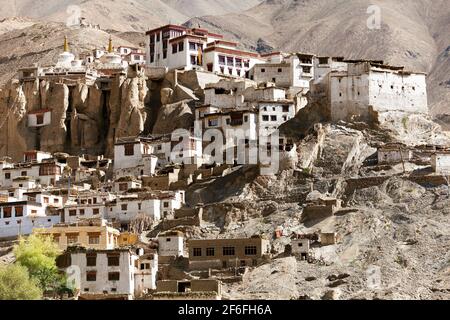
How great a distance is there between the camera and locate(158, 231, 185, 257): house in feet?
225

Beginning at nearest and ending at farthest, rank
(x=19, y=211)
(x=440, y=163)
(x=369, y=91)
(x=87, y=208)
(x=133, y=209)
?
(x=19, y=211) < (x=133, y=209) < (x=87, y=208) < (x=440, y=163) < (x=369, y=91)

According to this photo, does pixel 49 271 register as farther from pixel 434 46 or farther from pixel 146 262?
pixel 434 46

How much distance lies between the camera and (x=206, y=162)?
81000 millimetres

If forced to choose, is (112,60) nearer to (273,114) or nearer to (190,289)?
(273,114)

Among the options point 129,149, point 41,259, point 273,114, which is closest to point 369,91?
point 273,114

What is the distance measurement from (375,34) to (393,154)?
3724 inches

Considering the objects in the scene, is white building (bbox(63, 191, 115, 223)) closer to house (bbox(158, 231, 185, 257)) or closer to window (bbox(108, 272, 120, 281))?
house (bbox(158, 231, 185, 257))

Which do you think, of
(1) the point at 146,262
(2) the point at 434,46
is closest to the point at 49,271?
(1) the point at 146,262

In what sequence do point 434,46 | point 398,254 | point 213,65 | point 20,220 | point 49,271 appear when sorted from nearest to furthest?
point 49,271, point 398,254, point 20,220, point 213,65, point 434,46

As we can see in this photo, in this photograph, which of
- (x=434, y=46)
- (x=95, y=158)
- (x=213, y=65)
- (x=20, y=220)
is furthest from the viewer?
(x=434, y=46)

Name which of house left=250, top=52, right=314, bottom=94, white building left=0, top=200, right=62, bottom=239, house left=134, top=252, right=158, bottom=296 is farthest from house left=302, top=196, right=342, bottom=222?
house left=250, top=52, right=314, bottom=94

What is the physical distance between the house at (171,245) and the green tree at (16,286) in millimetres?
11437

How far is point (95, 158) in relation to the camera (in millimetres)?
86438

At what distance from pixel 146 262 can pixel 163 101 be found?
26254 millimetres
